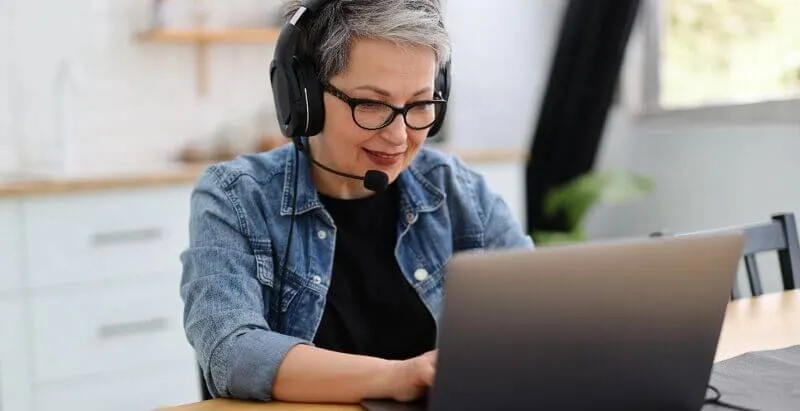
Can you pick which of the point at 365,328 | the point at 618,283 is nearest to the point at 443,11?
the point at 365,328

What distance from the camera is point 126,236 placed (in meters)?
2.67

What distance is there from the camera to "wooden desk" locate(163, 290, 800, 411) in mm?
1027

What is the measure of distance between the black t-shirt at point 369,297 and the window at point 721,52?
206cm

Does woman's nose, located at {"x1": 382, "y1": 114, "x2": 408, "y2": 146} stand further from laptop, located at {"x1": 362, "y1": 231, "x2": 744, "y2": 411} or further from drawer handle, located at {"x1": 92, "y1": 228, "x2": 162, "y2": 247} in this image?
drawer handle, located at {"x1": 92, "y1": 228, "x2": 162, "y2": 247}

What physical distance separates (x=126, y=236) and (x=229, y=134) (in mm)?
772

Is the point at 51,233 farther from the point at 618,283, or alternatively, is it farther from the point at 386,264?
the point at 618,283

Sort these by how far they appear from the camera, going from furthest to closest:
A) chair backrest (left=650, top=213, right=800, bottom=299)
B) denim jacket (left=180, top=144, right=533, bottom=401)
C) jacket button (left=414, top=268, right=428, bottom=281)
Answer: chair backrest (left=650, top=213, right=800, bottom=299) < jacket button (left=414, top=268, right=428, bottom=281) < denim jacket (left=180, top=144, right=533, bottom=401)

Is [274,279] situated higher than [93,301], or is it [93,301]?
[274,279]

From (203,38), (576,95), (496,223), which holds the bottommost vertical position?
(496,223)

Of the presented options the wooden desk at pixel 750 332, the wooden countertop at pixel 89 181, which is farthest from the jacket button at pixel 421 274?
the wooden countertop at pixel 89 181

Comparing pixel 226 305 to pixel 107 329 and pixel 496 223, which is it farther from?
pixel 107 329

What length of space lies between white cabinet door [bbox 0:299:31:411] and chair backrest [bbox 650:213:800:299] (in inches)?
73.4

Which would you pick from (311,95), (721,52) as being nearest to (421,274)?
(311,95)

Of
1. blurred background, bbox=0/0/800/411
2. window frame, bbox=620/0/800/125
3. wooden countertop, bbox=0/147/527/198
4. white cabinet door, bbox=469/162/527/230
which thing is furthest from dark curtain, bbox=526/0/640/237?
wooden countertop, bbox=0/147/527/198
